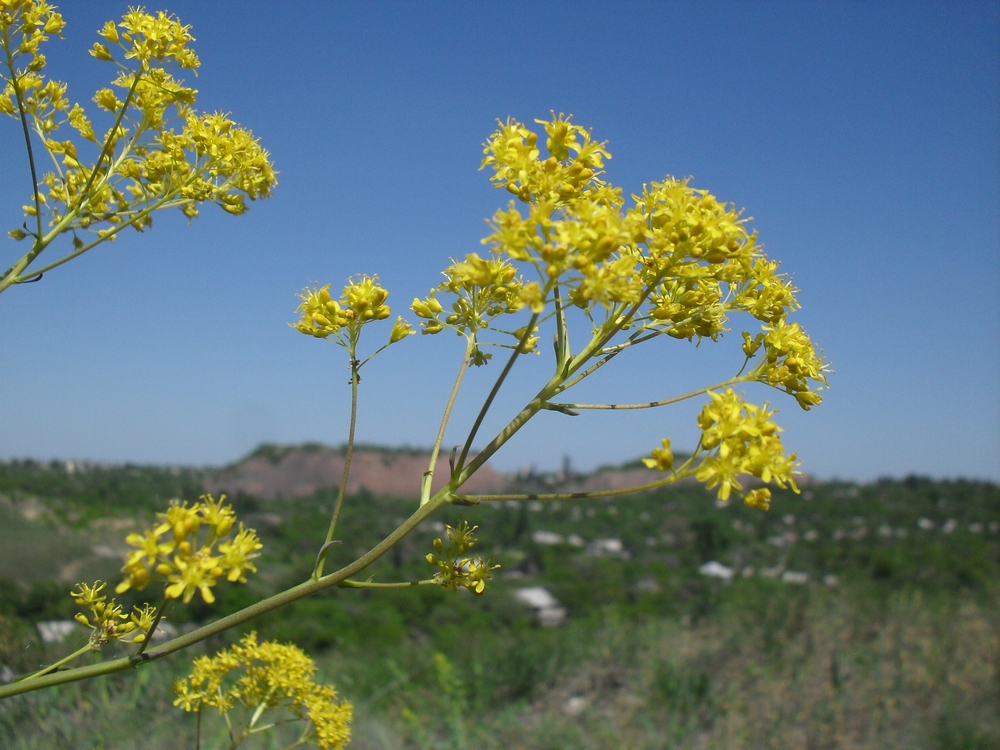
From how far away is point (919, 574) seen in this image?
4000 cm

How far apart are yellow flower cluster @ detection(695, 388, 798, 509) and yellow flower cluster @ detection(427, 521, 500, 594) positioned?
0.74 m

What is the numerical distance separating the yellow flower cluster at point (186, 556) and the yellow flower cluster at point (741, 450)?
1244 millimetres

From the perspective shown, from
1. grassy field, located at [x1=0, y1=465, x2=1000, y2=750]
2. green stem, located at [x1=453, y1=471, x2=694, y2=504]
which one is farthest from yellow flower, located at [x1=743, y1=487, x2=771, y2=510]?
grassy field, located at [x1=0, y1=465, x2=1000, y2=750]

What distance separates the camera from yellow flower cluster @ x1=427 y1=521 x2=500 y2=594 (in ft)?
6.94

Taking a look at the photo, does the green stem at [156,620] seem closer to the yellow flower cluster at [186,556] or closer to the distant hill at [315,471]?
the yellow flower cluster at [186,556]

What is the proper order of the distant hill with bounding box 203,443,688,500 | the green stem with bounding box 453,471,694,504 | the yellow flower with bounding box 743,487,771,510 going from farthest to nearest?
the distant hill with bounding box 203,443,688,500, the yellow flower with bounding box 743,487,771,510, the green stem with bounding box 453,471,694,504

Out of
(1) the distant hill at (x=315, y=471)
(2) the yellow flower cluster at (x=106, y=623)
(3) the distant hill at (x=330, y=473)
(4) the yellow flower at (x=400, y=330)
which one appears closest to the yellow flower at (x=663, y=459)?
(4) the yellow flower at (x=400, y=330)

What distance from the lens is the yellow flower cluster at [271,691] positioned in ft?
9.55

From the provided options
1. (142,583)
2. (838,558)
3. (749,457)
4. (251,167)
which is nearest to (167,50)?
A: (251,167)

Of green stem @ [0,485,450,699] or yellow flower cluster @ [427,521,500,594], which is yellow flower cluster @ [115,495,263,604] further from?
yellow flower cluster @ [427,521,500,594]

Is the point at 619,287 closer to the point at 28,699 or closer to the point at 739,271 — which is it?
the point at 739,271

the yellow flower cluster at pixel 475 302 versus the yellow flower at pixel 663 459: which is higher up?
the yellow flower cluster at pixel 475 302

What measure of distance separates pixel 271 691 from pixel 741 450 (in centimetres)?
239

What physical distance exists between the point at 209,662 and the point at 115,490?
150ft
